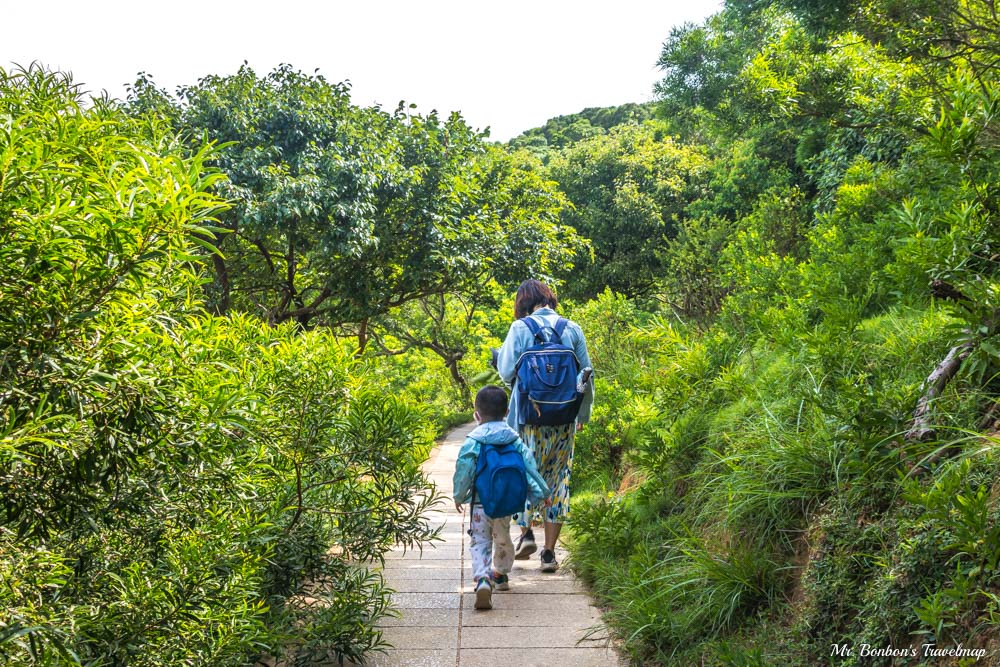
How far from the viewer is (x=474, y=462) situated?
455 centimetres

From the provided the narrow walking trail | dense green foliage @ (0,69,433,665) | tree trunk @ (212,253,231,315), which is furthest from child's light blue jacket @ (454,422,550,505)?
tree trunk @ (212,253,231,315)

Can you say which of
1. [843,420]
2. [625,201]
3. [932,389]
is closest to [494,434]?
[843,420]

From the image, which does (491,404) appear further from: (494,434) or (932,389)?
(932,389)

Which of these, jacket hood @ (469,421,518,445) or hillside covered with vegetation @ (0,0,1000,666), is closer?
hillside covered with vegetation @ (0,0,1000,666)

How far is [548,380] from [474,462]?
0.80 m

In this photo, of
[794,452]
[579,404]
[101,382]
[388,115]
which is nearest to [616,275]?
[388,115]

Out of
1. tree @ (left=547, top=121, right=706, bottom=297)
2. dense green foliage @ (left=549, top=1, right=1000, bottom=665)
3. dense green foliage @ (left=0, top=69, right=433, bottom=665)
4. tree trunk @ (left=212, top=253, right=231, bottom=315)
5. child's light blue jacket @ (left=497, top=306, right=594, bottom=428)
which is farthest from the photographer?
tree @ (left=547, top=121, right=706, bottom=297)

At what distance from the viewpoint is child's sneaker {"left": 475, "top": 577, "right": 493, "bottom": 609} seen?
4.23m

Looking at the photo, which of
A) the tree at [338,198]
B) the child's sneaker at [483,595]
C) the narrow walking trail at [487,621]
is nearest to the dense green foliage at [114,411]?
the narrow walking trail at [487,621]

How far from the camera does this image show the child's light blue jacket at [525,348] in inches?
201

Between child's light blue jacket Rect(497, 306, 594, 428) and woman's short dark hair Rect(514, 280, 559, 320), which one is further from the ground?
woman's short dark hair Rect(514, 280, 559, 320)

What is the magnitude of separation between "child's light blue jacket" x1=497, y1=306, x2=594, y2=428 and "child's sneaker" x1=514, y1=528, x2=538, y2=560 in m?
0.78

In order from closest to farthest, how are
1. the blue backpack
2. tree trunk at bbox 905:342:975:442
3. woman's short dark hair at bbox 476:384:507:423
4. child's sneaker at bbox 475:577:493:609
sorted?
1. tree trunk at bbox 905:342:975:442
2. child's sneaker at bbox 475:577:493:609
3. woman's short dark hair at bbox 476:384:507:423
4. the blue backpack

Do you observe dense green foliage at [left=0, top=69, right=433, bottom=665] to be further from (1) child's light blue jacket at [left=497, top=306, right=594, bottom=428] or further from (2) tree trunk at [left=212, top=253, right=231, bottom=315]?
(2) tree trunk at [left=212, top=253, right=231, bottom=315]
